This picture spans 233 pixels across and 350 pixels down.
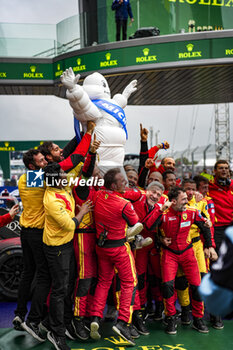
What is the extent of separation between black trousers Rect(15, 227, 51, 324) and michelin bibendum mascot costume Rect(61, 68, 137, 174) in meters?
1.27

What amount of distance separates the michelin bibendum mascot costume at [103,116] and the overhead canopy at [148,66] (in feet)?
15.7

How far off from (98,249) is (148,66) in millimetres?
6407

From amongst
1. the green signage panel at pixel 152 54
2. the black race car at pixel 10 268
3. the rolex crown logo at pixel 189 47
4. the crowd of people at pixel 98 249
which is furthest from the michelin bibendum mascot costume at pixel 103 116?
the rolex crown logo at pixel 189 47

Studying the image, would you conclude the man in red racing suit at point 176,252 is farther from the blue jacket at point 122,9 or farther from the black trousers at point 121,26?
the blue jacket at point 122,9

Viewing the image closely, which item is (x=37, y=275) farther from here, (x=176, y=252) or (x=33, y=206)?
(x=176, y=252)

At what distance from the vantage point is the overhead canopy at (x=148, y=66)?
9227 millimetres

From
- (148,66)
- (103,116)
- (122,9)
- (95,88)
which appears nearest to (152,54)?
(148,66)

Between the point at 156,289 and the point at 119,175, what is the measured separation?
5.23 feet

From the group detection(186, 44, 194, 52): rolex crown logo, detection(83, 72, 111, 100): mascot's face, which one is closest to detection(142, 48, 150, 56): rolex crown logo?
detection(186, 44, 194, 52): rolex crown logo

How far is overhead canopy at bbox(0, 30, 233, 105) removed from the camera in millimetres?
9227

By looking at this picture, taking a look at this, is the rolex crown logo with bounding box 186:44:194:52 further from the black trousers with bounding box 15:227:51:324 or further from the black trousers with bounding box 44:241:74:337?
the black trousers with bounding box 44:241:74:337

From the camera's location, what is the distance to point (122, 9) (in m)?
10.6

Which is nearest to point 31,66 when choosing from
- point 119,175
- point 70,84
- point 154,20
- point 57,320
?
point 154,20

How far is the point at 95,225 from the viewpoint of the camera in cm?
414
